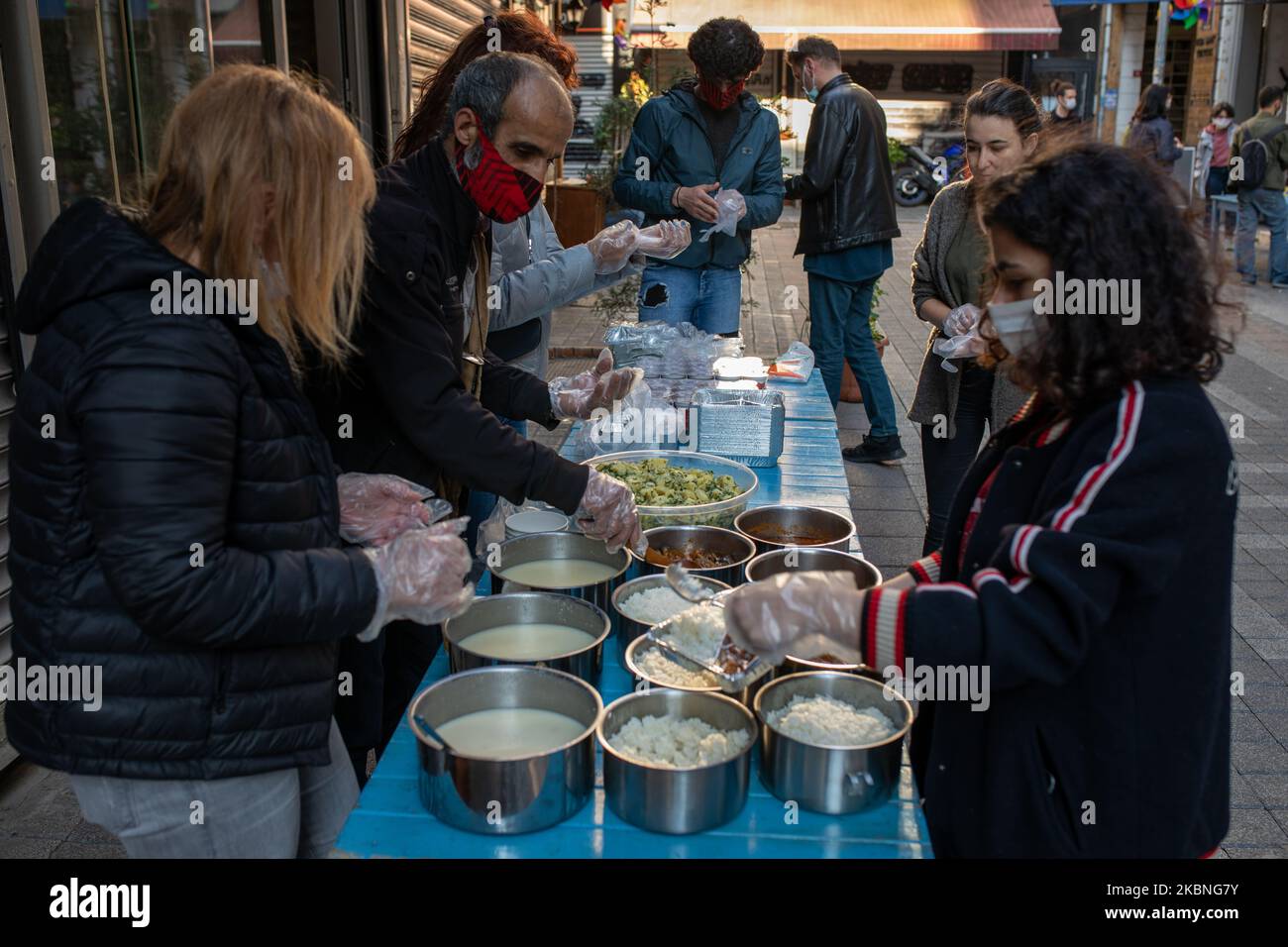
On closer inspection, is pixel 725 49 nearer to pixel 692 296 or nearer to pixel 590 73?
pixel 692 296

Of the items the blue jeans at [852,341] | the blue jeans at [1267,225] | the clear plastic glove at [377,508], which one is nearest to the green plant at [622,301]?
the blue jeans at [852,341]

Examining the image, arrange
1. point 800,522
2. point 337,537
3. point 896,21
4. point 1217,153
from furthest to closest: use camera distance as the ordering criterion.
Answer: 1. point 896,21
2. point 1217,153
3. point 800,522
4. point 337,537

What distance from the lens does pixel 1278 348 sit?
376 inches

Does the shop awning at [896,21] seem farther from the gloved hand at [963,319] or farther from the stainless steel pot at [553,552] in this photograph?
the stainless steel pot at [553,552]

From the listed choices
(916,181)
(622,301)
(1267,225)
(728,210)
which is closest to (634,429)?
(728,210)

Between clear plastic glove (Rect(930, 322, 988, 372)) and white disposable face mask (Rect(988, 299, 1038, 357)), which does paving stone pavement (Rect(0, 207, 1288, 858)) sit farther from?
clear plastic glove (Rect(930, 322, 988, 372))

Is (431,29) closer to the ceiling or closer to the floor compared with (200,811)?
closer to the ceiling

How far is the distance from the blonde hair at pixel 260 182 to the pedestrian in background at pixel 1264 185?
1257 cm

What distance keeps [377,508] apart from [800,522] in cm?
116

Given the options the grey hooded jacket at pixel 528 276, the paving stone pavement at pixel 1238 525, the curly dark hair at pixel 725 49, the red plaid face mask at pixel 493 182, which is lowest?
the paving stone pavement at pixel 1238 525

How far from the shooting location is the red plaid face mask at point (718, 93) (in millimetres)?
5426

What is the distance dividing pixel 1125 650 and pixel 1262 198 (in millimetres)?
12581

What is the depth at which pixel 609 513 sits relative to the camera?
2465mm
